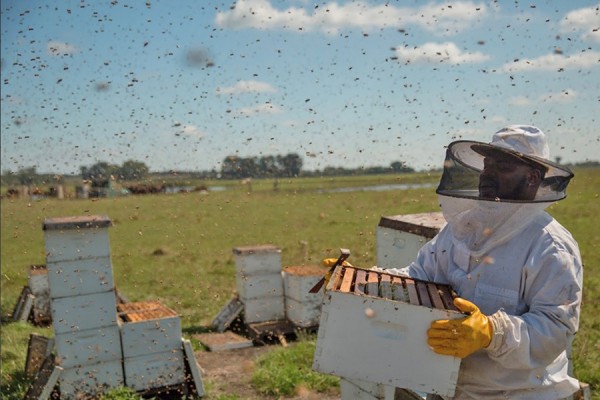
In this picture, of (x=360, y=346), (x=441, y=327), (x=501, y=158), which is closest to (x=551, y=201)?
(x=501, y=158)

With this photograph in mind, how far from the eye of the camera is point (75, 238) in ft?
15.0

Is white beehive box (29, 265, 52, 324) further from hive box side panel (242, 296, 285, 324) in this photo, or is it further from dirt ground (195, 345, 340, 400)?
hive box side panel (242, 296, 285, 324)

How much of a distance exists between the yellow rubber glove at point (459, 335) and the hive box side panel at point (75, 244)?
337 cm

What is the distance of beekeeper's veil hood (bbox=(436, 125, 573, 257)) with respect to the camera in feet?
7.74

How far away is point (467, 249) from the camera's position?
8.33ft

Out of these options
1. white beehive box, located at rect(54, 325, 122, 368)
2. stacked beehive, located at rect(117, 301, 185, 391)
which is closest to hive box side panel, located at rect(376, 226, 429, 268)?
stacked beehive, located at rect(117, 301, 185, 391)

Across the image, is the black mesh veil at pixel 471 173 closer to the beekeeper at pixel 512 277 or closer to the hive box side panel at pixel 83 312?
the beekeeper at pixel 512 277

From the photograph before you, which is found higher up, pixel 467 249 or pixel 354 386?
pixel 467 249

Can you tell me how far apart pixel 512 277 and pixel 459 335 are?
Answer: 456mm

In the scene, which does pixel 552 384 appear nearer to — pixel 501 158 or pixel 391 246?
pixel 501 158

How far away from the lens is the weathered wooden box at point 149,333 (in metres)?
4.84

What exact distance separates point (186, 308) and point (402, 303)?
722 centimetres

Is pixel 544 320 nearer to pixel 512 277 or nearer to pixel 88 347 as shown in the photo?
pixel 512 277

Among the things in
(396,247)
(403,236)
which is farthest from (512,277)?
(396,247)
